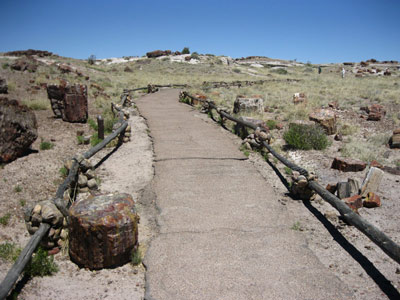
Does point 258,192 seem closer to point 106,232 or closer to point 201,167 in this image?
point 201,167

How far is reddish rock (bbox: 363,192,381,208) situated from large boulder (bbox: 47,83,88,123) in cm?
1007

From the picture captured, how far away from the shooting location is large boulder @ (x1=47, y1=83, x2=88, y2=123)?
11641 mm

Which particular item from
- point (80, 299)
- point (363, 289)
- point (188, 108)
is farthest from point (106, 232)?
point (188, 108)

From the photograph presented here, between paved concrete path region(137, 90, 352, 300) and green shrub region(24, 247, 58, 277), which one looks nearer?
paved concrete path region(137, 90, 352, 300)

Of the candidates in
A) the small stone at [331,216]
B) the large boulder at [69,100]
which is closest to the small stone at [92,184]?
the small stone at [331,216]

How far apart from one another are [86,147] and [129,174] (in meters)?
2.75

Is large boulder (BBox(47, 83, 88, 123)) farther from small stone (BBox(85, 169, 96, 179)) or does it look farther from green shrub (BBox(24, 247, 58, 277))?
green shrub (BBox(24, 247, 58, 277))

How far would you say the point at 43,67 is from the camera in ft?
88.2

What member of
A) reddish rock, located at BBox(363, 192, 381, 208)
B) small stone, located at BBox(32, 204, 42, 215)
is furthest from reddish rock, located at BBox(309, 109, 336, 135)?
small stone, located at BBox(32, 204, 42, 215)

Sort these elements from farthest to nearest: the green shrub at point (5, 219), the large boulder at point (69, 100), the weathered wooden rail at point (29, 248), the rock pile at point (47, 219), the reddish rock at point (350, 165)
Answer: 1. the large boulder at point (69, 100)
2. the reddish rock at point (350, 165)
3. the green shrub at point (5, 219)
4. the rock pile at point (47, 219)
5. the weathered wooden rail at point (29, 248)

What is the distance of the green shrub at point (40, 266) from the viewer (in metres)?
3.98

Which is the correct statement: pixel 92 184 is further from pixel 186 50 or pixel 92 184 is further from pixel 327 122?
pixel 186 50

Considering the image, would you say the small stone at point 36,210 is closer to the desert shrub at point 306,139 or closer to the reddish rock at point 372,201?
the reddish rock at point 372,201

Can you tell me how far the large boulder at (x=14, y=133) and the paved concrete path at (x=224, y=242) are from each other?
3549 mm
